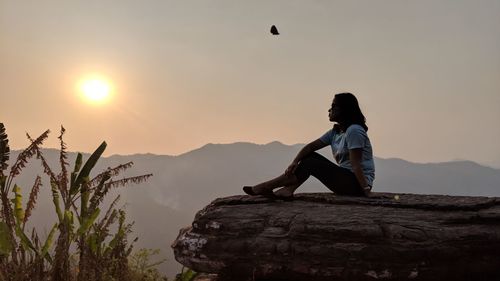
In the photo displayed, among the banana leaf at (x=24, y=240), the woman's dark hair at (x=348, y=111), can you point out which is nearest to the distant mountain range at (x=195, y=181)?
the banana leaf at (x=24, y=240)

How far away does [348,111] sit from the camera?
5.96m

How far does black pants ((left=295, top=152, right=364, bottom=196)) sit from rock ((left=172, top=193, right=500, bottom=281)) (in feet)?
1.16

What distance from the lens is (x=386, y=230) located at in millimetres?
4770

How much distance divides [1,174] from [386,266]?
15.9 ft

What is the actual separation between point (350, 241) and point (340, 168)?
1.38 meters

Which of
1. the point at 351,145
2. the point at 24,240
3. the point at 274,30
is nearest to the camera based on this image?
the point at 24,240

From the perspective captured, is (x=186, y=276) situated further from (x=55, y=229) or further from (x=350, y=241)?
(x=350, y=241)

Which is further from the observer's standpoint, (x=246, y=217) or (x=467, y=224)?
(x=246, y=217)

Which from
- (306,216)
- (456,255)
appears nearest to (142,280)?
(306,216)

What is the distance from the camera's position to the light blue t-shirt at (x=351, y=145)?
18.7ft

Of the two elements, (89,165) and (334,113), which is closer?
(334,113)

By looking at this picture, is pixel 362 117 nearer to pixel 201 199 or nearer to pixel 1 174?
pixel 1 174

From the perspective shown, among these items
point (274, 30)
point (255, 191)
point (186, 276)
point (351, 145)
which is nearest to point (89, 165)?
point (255, 191)

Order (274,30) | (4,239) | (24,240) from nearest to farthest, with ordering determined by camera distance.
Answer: (4,239), (24,240), (274,30)
